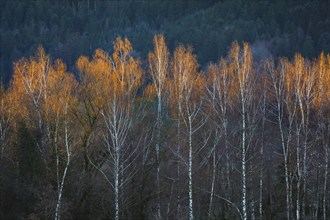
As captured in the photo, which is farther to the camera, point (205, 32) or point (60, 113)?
point (205, 32)

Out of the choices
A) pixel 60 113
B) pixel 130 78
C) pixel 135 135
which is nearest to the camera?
pixel 135 135

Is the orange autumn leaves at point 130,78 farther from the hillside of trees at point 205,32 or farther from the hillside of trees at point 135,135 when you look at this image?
the hillside of trees at point 205,32

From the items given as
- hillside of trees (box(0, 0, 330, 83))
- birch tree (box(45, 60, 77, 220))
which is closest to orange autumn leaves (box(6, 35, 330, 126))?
birch tree (box(45, 60, 77, 220))

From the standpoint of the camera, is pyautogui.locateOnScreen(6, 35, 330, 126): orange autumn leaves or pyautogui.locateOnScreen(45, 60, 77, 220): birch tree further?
pyautogui.locateOnScreen(45, 60, 77, 220): birch tree

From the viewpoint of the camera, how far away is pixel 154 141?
2453 cm

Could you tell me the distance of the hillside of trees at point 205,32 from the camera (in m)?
112

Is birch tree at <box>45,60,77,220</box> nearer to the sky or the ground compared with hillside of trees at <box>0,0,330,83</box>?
nearer to the ground

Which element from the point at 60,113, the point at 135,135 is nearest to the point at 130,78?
the point at 135,135

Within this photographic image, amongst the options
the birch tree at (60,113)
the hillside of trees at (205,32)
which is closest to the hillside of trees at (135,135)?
the birch tree at (60,113)

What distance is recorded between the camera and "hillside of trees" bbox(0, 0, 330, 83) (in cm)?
11225

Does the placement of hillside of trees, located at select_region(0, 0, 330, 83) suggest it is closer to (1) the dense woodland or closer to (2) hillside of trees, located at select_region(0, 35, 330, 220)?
(1) the dense woodland

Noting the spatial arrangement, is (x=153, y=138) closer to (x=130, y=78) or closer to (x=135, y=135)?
(x=135, y=135)

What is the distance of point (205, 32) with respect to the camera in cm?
13862

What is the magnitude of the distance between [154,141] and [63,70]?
330 inches
